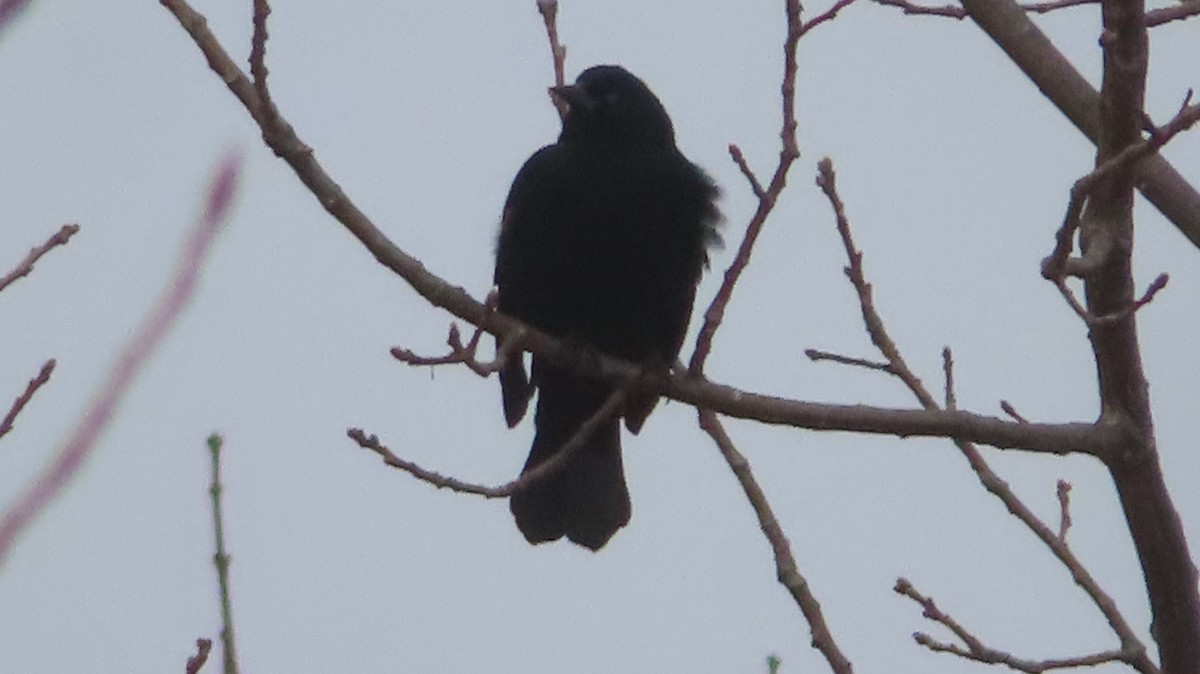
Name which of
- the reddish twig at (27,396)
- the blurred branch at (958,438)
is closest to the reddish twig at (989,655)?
the blurred branch at (958,438)

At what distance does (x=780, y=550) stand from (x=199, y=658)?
0.98 m

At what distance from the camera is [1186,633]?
7.55ft

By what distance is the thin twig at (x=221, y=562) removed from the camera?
5.90ft

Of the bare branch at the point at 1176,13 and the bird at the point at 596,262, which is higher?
the bird at the point at 596,262

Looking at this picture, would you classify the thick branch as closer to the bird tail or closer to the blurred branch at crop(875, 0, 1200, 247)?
the blurred branch at crop(875, 0, 1200, 247)

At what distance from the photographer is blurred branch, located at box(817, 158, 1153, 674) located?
248 centimetres

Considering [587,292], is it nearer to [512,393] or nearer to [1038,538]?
[512,393]

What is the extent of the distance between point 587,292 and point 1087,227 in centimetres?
177

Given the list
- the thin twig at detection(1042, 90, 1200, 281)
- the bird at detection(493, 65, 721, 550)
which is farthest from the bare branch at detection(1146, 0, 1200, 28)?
the bird at detection(493, 65, 721, 550)

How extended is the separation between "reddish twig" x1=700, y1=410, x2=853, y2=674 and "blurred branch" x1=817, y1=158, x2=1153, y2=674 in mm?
287

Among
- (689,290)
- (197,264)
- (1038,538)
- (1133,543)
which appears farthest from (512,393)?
(197,264)

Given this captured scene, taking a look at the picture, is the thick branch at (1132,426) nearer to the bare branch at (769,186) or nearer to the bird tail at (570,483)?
the bare branch at (769,186)

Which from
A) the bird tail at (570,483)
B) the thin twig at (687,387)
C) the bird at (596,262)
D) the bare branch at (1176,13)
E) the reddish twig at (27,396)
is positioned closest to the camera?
the reddish twig at (27,396)

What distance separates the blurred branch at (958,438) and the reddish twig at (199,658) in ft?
3.61
